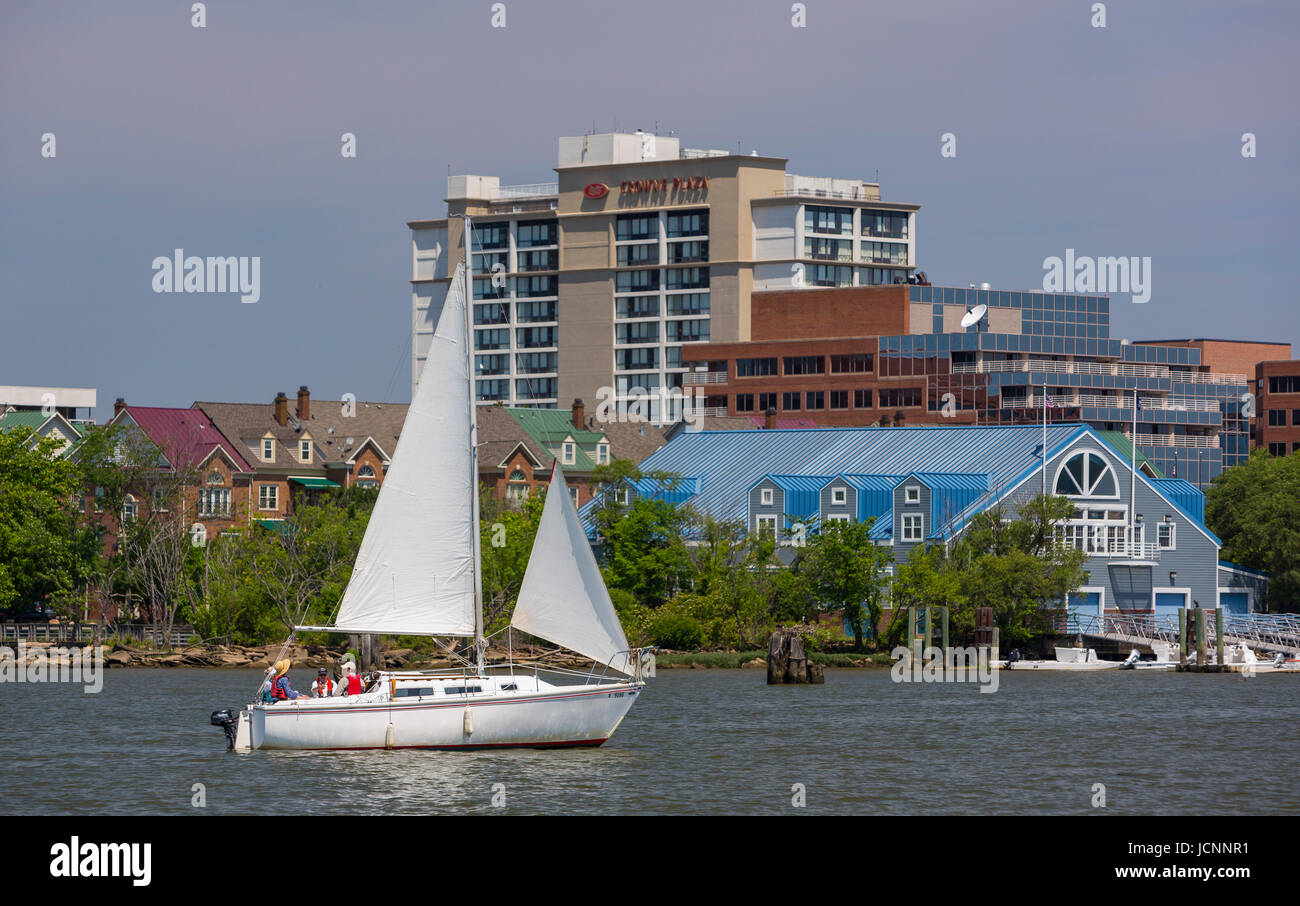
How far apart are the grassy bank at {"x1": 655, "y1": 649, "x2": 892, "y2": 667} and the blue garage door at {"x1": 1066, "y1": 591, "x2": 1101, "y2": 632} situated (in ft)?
35.4

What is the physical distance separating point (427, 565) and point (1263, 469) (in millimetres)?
87824

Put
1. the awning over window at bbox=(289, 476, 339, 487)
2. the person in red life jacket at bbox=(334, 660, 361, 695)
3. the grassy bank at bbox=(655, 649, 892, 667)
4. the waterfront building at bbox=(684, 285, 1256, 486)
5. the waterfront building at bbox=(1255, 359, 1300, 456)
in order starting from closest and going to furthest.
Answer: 1. the person in red life jacket at bbox=(334, 660, 361, 695)
2. the grassy bank at bbox=(655, 649, 892, 667)
3. the awning over window at bbox=(289, 476, 339, 487)
4. the waterfront building at bbox=(684, 285, 1256, 486)
5. the waterfront building at bbox=(1255, 359, 1300, 456)

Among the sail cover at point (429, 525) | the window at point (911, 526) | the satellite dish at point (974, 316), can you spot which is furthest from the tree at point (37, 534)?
the satellite dish at point (974, 316)

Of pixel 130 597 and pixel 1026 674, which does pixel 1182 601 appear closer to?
pixel 1026 674

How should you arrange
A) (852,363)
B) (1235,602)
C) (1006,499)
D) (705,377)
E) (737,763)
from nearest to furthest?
1. (737,763)
2. (1006,499)
3. (1235,602)
4. (852,363)
5. (705,377)

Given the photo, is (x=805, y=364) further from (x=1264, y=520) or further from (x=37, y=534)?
(x=37, y=534)

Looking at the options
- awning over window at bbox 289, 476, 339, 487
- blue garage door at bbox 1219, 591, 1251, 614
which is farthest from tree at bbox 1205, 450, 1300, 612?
awning over window at bbox 289, 476, 339, 487

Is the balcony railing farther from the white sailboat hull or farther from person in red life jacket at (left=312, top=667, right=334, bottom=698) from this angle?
the white sailboat hull

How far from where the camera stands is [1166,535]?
111 metres

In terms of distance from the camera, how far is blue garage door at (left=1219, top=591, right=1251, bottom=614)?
11444cm

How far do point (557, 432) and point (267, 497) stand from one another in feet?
85.9

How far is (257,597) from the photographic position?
10425cm

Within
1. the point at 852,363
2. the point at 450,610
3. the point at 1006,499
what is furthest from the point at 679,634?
the point at 852,363
